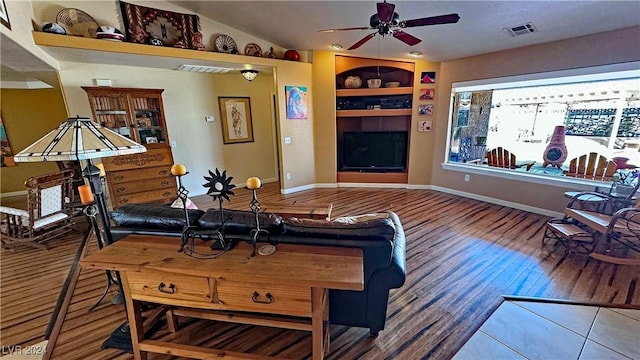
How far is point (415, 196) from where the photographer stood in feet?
17.1

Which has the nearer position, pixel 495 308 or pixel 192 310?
pixel 192 310

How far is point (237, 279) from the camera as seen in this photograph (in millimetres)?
1326

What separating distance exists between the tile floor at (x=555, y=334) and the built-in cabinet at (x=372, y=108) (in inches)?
154

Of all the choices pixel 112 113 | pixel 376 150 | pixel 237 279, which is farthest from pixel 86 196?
pixel 376 150

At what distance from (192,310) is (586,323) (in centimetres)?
294

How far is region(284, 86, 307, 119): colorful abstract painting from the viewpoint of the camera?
517cm

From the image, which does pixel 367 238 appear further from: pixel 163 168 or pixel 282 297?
pixel 163 168

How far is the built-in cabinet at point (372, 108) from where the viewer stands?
212 inches

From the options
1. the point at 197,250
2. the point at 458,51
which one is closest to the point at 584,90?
the point at 458,51

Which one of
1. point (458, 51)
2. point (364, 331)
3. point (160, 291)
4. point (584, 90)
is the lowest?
point (364, 331)

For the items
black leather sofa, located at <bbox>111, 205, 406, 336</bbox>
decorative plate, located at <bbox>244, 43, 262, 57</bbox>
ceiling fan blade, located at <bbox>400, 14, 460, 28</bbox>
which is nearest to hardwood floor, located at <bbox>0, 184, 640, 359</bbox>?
black leather sofa, located at <bbox>111, 205, 406, 336</bbox>

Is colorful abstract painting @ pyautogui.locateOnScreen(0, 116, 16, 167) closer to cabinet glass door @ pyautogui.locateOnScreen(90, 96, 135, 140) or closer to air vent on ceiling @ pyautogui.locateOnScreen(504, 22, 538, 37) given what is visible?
cabinet glass door @ pyautogui.locateOnScreen(90, 96, 135, 140)

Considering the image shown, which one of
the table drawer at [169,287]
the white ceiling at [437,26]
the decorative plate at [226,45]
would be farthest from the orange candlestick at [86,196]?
the decorative plate at [226,45]

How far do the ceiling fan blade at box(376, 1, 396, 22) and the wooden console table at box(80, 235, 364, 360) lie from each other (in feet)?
7.26
